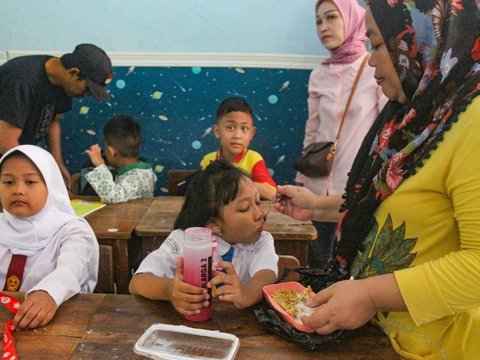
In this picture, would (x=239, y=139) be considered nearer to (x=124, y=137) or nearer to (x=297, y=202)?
(x=124, y=137)

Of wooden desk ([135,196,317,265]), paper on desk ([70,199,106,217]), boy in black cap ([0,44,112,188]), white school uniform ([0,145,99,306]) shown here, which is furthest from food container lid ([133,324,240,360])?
boy in black cap ([0,44,112,188])

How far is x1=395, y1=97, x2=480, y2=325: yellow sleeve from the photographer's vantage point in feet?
2.73

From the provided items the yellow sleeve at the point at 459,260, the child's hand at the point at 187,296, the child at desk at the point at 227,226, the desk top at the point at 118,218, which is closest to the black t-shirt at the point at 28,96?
the desk top at the point at 118,218

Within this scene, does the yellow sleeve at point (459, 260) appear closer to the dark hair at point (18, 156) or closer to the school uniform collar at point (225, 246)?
the school uniform collar at point (225, 246)

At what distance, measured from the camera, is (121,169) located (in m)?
2.88

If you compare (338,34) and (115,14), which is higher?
(115,14)

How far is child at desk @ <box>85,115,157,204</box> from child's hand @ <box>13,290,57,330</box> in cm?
147

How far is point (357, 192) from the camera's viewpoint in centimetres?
118

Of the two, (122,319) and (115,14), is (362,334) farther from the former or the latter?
(115,14)

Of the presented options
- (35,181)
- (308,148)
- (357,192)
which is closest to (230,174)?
(357,192)

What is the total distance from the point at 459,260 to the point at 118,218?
1820 mm

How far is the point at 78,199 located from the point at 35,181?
44.1 inches

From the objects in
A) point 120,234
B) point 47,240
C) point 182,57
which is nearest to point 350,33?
point 182,57

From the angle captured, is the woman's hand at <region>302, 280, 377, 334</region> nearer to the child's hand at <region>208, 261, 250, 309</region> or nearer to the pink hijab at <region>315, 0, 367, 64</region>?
the child's hand at <region>208, 261, 250, 309</region>
